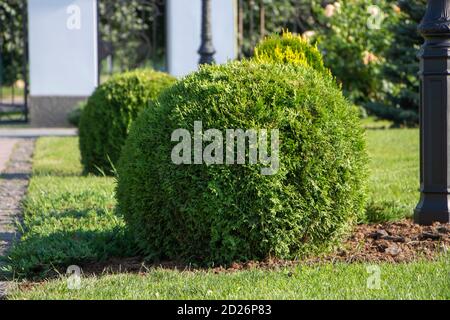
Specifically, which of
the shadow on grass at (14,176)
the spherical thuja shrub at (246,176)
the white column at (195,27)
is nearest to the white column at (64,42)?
the white column at (195,27)

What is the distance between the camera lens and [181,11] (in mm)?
15922

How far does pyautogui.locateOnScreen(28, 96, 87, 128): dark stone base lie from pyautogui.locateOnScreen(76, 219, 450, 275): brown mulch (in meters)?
10.6

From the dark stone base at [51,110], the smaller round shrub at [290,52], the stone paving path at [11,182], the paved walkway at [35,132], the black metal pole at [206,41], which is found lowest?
the stone paving path at [11,182]

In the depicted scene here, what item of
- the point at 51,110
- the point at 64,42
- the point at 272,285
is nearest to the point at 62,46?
the point at 64,42

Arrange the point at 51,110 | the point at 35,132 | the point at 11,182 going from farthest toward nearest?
1. the point at 51,110
2. the point at 35,132
3. the point at 11,182

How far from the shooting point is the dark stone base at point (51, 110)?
1607 cm

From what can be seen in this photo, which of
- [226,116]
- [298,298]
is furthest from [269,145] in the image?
[298,298]

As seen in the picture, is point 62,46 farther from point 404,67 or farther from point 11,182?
point 11,182

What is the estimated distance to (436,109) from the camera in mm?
6191

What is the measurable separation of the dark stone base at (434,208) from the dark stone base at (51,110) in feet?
34.9

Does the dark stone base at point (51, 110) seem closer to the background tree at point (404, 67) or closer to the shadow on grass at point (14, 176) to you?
the background tree at point (404, 67)

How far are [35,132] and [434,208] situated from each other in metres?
10.4
